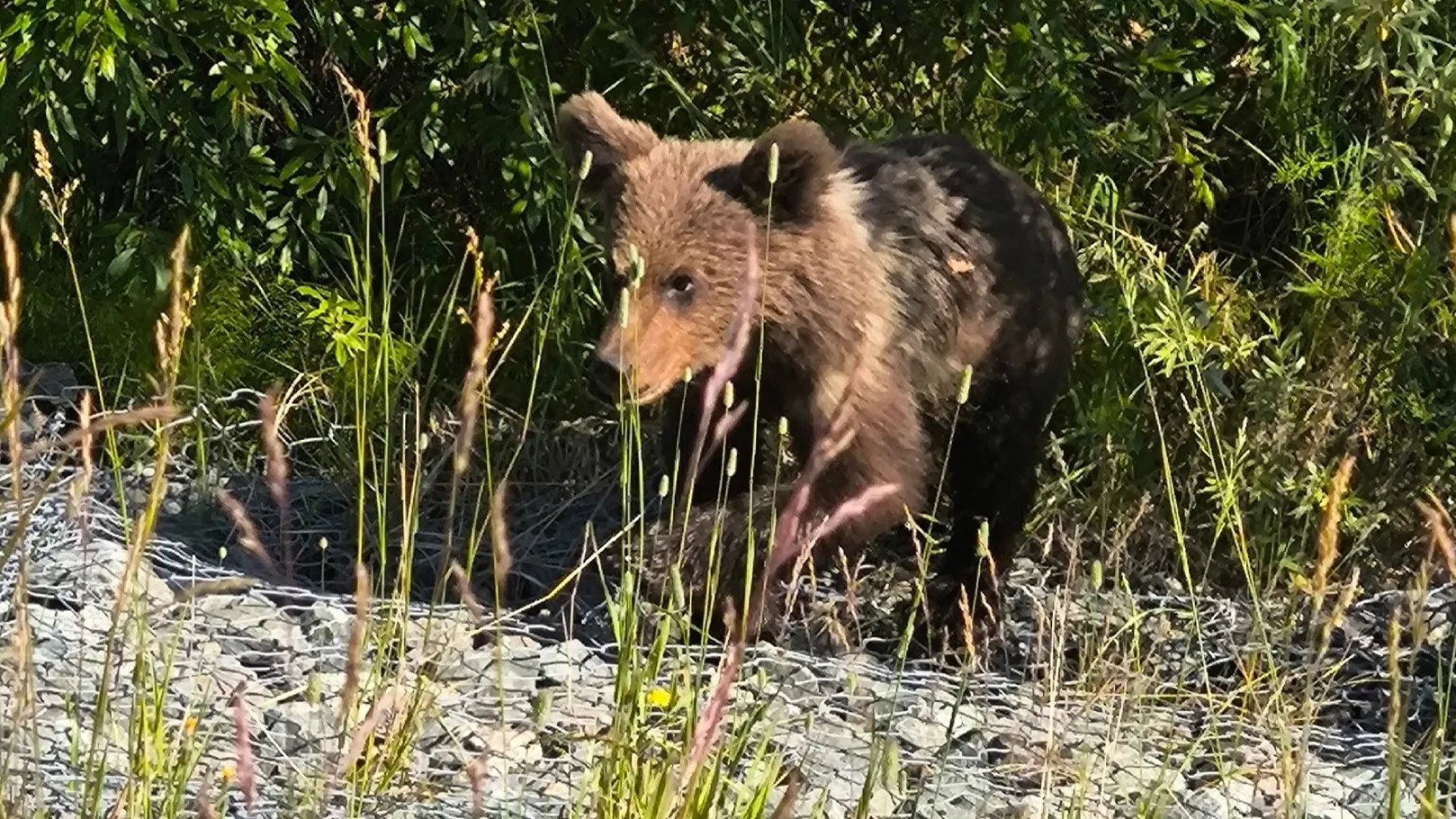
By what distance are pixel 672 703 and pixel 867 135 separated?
116 inches

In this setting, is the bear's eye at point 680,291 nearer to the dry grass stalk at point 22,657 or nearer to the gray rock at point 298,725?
the gray rock at point 298,725

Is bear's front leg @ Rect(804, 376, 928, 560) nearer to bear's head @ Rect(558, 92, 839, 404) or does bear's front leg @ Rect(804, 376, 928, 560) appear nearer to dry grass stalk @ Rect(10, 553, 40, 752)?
bear's head @ Rect(558, 92, 839, 404)

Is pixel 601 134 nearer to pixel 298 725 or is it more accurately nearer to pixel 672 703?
pixel 298 725

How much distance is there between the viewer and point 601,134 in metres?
4.15

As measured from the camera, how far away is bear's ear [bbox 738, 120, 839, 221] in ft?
12.7

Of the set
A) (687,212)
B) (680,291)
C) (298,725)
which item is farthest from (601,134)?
(298,725)

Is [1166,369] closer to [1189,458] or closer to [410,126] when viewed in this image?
[1189,458]

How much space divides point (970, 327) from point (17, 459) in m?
2.73

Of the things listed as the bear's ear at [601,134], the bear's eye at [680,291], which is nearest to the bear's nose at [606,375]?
the bear's eye at [680,291]

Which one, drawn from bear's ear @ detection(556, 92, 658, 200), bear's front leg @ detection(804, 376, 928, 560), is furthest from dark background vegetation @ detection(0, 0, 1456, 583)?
bear's front leg @ detection(804, 376, 928, 560)

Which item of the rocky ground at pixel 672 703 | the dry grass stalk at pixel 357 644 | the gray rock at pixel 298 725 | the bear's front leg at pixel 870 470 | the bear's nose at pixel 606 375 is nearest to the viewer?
the dry grass stalk at pixel 357 644

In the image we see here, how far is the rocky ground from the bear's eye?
733 mm

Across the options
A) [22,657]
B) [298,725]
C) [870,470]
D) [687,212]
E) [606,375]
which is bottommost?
[298,725]

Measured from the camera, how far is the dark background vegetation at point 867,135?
15.3 ft
